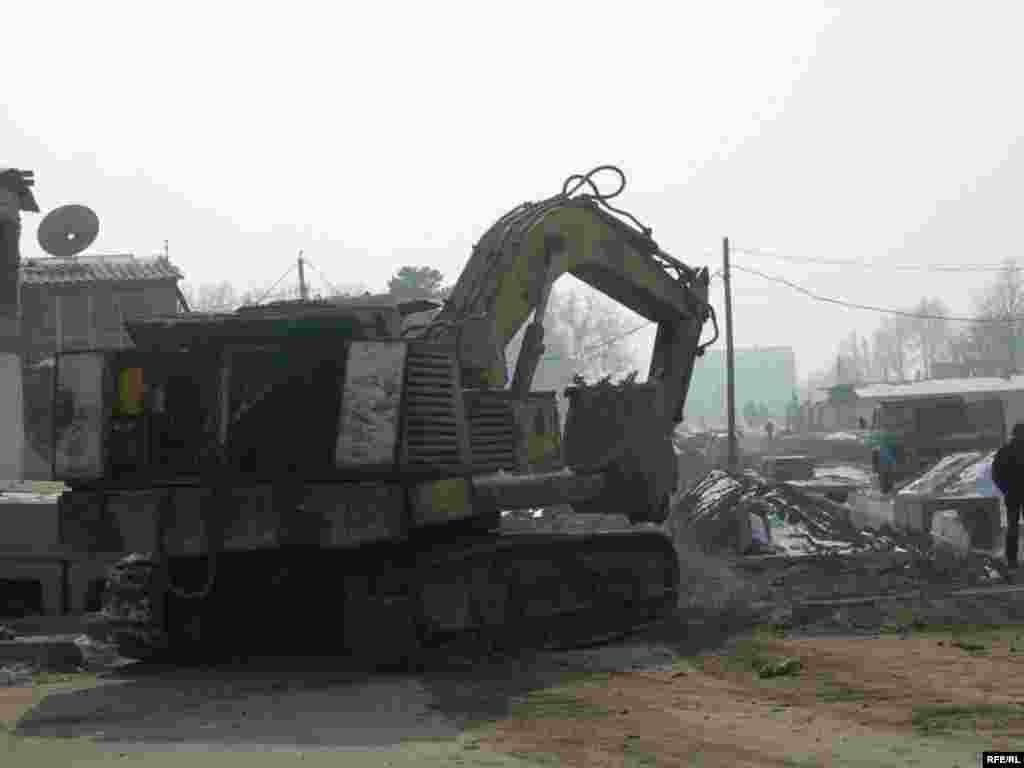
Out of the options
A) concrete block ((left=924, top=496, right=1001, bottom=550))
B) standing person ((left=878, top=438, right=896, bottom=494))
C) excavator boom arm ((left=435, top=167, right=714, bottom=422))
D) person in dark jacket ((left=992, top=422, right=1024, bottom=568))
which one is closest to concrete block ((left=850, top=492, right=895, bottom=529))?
concrete block ((left=924, top=496, right=1001, bottom=550))

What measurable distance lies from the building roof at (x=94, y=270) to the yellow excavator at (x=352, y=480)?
113ft

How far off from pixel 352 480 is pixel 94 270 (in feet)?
125

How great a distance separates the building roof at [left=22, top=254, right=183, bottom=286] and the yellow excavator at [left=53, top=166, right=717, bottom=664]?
113 ft

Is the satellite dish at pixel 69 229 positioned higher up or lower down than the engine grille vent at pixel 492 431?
higher up

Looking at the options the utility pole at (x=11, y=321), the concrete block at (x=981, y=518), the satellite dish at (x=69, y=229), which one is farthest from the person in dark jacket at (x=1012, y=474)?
the satellite dish at (x=69, y=229)

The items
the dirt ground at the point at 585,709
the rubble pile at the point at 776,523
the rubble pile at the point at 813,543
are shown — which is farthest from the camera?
the rubble pile at the point at 776,523

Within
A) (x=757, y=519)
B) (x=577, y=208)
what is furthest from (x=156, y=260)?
(x=577, y=208)

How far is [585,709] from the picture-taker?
8.27 m

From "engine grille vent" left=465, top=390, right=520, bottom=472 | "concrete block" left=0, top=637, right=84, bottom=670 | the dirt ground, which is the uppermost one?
"engine grille vent" left=465, top=390, right=520, bottom=472

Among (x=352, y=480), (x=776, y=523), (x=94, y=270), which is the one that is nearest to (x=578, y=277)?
(x=352, y=480)

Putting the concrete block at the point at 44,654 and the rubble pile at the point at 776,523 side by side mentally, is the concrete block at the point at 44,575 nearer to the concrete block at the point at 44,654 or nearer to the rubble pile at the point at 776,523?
the concrete block at the point at 44,654

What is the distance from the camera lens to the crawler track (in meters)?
10.1

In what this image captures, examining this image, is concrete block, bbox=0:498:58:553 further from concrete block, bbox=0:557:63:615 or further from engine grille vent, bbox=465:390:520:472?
engine grille vent, bbox=465:390:520:472

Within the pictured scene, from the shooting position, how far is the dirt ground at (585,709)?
7.05 meters
